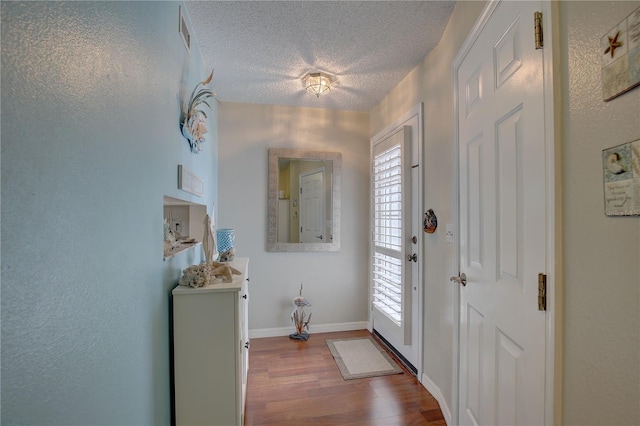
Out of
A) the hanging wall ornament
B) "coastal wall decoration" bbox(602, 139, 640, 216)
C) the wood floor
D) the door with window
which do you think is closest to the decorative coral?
the wood floor

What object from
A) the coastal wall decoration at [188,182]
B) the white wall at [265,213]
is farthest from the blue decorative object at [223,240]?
the white wall at [265,213]

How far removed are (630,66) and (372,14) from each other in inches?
58.0

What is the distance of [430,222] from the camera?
6.83ft

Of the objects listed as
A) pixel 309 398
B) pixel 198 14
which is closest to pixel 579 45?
pixel 198 14

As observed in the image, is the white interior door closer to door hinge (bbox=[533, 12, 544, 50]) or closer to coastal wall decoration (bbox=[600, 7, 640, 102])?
door hinge (bbox=[533, 12, 544, 50])

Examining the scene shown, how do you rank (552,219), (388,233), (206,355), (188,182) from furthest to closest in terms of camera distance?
1. (388,233)
2. (188,182)
3. (206,355)
4. (552,219)

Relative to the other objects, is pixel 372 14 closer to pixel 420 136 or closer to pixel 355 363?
pixel 420 136

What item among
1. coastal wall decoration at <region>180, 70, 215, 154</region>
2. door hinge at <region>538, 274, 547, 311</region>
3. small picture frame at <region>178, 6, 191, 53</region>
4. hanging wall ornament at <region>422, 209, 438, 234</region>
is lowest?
door hinge at <region>538, 274, 547, 311</region>

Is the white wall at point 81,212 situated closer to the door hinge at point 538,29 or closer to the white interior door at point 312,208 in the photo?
the door hinge at point 538,29

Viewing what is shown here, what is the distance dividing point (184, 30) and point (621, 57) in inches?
72.8

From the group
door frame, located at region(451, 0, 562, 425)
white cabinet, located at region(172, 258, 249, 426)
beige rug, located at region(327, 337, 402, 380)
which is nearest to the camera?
door frame, located at region(451, 0, 562, 425)

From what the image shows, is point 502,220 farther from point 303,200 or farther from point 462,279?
point 303,200

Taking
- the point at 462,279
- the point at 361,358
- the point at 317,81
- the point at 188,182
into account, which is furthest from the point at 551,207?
the point at 361,358

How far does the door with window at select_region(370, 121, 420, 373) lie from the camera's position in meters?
2.39
